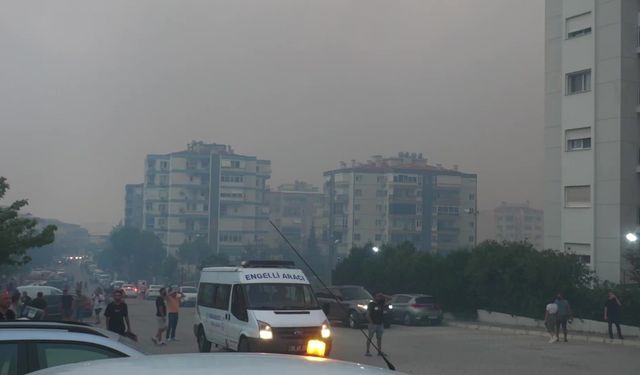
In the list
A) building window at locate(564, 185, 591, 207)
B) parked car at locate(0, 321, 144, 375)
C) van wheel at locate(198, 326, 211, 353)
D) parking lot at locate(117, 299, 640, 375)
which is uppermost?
building window at locate(564, 185, 591, 207)

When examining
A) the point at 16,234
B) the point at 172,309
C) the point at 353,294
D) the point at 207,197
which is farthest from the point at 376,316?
the point at 207,197

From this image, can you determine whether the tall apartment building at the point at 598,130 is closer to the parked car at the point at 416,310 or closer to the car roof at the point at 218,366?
the parked car at the point at 416,310

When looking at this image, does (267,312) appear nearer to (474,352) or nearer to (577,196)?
(474,352)

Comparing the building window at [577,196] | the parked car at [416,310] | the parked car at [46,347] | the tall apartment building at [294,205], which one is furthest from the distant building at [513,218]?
the parked car at [46,347]

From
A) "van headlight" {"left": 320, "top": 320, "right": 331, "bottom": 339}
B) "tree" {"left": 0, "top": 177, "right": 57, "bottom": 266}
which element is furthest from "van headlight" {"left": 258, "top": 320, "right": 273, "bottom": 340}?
"tree" {"left": 0, "top": 177, "right": 57, "bottom": 266}

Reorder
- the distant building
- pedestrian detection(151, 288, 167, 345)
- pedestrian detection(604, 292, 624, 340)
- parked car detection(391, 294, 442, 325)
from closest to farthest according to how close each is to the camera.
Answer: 1. pedestrian detection(151, 288, 167, 345)
2. pedestrian detection(604, 292, 624, 340)
3. parked car detection(391, 294, 442, 325)
4. the distant building

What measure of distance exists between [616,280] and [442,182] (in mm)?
52257

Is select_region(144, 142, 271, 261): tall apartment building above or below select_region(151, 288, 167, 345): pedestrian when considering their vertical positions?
above

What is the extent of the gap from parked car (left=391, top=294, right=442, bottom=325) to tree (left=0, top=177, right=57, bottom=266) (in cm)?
1595

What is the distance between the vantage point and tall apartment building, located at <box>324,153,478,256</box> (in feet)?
277

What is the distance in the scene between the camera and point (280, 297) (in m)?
17.9

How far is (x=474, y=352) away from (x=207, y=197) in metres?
103

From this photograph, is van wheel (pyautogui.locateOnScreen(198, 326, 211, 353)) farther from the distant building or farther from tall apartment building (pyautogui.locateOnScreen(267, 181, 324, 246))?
tall apartment building (pyautogui.locateOnScreen(267, 181, 324, 246))

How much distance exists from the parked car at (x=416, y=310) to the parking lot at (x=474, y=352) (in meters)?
3.16
